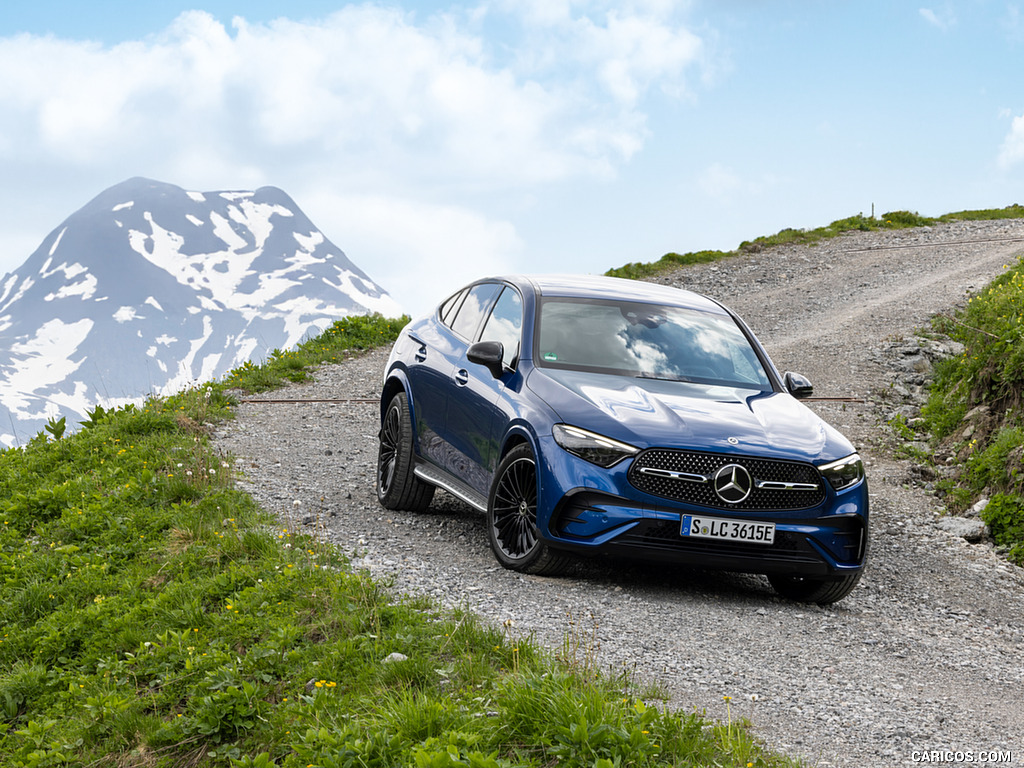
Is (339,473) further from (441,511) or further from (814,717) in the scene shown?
(814,717)

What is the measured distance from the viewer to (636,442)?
541 centimetres

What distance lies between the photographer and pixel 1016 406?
31.7 feet

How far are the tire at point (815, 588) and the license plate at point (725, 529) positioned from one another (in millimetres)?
763

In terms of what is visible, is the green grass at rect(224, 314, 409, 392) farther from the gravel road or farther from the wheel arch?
the wheel arch

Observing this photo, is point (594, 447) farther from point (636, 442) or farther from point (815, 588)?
point (815, 588)

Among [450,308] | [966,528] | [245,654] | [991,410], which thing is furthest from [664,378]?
[991,410]

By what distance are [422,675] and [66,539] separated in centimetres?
468

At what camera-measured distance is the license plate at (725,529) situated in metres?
5.39

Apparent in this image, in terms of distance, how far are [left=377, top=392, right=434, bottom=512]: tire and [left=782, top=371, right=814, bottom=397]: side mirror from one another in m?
2.88

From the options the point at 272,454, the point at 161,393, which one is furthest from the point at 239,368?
the point at 272,454

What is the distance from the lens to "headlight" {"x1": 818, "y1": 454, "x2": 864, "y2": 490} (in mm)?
5645

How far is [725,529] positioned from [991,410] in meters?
6.16

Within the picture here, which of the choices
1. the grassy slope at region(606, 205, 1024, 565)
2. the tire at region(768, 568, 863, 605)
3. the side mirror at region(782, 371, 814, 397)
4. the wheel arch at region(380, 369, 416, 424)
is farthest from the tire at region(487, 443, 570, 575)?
the grassy slope at region(606, 205, 1024, 565)

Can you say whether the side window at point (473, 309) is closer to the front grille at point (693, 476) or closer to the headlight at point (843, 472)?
the front grille at point (693, 476)
